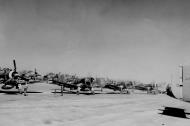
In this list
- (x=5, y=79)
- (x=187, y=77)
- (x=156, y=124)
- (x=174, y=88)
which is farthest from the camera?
(x=5, y=79)

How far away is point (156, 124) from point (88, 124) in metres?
4.91

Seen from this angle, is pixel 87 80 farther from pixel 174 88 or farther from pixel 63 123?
pixel 63 123

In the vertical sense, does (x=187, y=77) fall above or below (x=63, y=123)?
above

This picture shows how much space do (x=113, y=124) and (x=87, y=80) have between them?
47.3m

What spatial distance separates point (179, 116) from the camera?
18.9 metres

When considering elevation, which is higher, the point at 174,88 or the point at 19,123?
the point at 174,88

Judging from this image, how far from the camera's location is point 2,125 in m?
13.2

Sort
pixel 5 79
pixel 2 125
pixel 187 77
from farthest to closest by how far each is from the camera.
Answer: pixel 5 79
pixel 187 77
pixel 2 125

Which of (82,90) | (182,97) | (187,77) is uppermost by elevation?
(187,77)

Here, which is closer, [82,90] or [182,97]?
[182,97]

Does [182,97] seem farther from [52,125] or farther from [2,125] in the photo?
[2,125]

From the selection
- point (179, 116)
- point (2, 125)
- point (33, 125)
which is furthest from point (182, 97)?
point (2, 125)

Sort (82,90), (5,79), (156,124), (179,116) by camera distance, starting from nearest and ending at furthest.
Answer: (156,124)
(179,116)
(5,79)
(82,90)

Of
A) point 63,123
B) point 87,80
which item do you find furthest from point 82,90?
point 63,123
